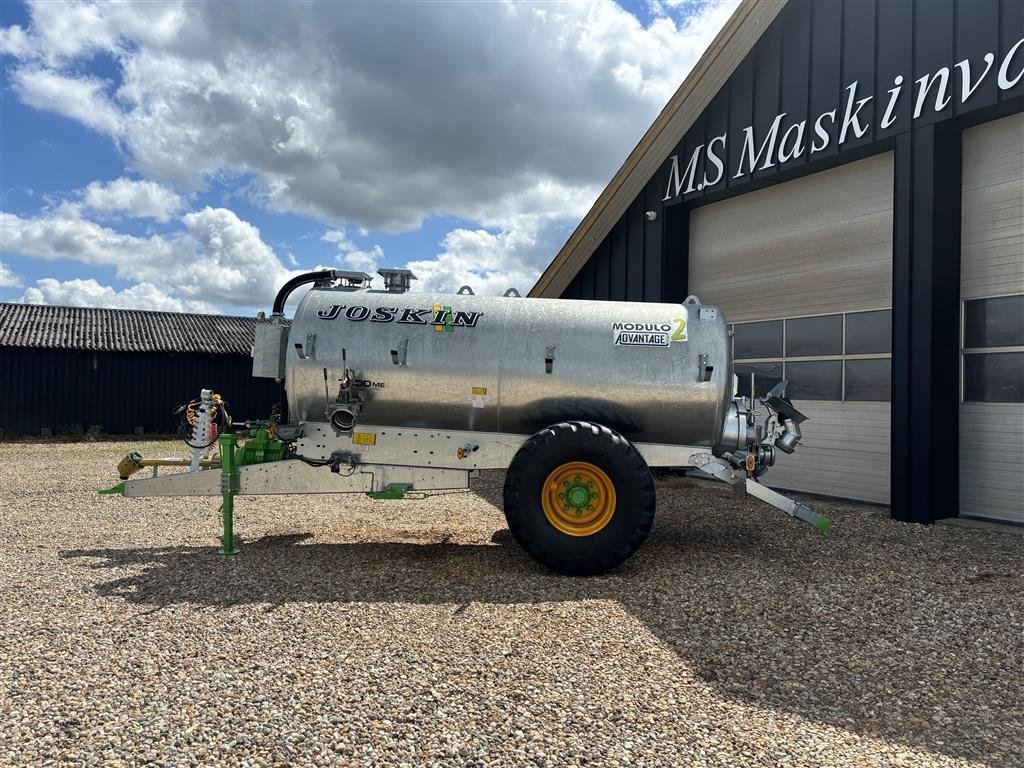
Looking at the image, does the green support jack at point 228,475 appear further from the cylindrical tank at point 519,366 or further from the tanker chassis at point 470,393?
the cylindrical tank at point 519,366

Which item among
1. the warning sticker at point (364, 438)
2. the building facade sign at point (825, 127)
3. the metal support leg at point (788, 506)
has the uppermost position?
the building facade sign at point (825, 127)

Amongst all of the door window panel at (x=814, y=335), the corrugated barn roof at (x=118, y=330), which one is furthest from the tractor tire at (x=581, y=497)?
the corrugated barn roof at (x=118, y=330)

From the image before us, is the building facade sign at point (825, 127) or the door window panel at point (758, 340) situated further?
the door window panel at point (758, 340)

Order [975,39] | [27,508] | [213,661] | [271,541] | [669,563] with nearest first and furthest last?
[213,661], [669,563], [271,541], [975,39], [27,508]

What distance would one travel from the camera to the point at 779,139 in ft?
34.5

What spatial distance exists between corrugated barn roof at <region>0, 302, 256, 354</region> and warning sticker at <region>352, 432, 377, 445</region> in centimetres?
1824

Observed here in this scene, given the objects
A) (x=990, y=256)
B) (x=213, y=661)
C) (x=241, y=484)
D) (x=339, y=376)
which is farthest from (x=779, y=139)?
(x=213, y=661)

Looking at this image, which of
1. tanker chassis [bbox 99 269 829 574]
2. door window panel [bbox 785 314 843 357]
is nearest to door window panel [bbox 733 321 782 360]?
door window panel [bbox 785 314 843 357]

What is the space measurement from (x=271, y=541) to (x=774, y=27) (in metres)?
10.4

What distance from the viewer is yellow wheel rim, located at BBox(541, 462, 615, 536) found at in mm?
6000

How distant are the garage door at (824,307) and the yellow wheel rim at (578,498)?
14.0 ft

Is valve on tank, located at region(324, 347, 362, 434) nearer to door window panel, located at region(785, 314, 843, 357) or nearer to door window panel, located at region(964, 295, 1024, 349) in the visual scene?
door window panel, located at region(785, 314, 843, 357)

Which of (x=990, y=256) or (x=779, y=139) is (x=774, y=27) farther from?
(x=990, y=256)

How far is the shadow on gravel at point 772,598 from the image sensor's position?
3688 mm
